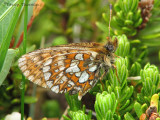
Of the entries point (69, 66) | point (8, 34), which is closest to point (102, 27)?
point (69, 66)

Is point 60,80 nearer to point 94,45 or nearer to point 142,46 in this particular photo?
point 94,45

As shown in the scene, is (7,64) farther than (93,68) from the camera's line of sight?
No

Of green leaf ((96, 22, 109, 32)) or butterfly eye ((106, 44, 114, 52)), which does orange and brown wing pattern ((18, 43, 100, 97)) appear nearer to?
butterfly eye ((106, 44, 114, 52))

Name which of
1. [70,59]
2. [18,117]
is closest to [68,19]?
[70,59]

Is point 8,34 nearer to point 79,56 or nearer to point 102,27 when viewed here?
point 79,56

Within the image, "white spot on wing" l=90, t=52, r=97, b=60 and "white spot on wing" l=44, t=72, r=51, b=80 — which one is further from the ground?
"white spot on wing" l=90, t=52, r=97, b=60

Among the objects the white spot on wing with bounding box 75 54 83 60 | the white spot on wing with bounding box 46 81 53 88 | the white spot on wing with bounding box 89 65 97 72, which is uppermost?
the white spot on wing with bounding box 75 54 83 60

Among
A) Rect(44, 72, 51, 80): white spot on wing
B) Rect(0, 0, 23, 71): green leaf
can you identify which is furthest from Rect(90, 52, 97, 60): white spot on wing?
Rect(0, 0, 23, 71): green leaf
